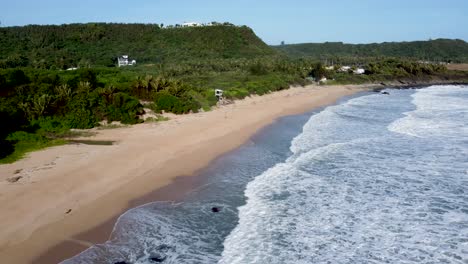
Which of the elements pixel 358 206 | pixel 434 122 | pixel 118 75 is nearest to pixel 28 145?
pixel 358 206

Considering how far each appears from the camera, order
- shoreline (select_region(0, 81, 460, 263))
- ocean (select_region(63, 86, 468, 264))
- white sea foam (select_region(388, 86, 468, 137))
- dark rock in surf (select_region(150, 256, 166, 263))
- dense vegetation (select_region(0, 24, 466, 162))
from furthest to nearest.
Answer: white sea foam (select_region(388, 86, 468, 137)), dense vegetation (select_region(0, 24, 466, 162)), shoreline (select_region(0, 81, 460, 263)), ocean (select_region(63, 86, 468, 264)), dark rock in surf (select_region(150, 256, 166, 263))

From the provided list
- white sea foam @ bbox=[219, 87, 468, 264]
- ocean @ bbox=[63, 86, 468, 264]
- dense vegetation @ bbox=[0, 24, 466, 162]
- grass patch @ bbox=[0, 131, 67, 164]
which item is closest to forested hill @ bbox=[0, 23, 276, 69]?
dense vegetation @ bbox=[0, 24, 466, 162]

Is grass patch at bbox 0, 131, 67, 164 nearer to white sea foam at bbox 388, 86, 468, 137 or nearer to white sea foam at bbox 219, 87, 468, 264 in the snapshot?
white sea foam at bbox 219, 87, 468, 264

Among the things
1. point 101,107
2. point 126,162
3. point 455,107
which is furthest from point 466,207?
point 455,107

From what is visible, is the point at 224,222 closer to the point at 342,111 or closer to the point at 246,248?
the point at 246,248

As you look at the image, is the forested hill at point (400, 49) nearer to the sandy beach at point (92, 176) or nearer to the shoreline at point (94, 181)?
the sandy beach at point (92, 176)

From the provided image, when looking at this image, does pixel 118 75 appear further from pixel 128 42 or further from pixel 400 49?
pixel 400 49
